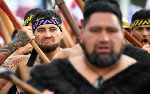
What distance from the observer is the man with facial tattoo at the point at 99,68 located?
318 centimetres

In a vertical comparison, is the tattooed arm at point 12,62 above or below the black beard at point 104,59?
below

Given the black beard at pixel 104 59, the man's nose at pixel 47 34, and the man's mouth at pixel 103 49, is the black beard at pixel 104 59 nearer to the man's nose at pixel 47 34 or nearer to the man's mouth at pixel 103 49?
the man's mouth at pixel 103 49

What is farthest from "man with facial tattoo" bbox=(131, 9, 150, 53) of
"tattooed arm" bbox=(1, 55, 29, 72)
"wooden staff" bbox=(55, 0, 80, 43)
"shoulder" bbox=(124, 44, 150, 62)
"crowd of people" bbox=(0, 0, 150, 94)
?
"crowd of people" bbox=(0, 0, 150, 94)

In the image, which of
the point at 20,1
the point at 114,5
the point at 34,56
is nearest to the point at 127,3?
the point at 20,1

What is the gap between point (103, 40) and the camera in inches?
123

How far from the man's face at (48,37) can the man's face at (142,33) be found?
1.38 meters

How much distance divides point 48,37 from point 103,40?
103 inches

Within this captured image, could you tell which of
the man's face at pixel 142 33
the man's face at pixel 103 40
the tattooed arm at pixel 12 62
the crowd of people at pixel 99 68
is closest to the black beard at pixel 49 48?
the tattooed arm at pixel 12 62

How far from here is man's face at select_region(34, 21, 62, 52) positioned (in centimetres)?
568

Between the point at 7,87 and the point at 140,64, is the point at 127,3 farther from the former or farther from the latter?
the point at 140,64

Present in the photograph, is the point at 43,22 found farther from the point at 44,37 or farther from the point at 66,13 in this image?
the point at 66,13

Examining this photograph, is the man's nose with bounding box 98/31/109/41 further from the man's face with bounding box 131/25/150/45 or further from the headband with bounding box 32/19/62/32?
the man's face with bounding box 131/25/150/45

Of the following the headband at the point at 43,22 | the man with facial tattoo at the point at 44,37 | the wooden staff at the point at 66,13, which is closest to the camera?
the wooden staff at the point at 66,13

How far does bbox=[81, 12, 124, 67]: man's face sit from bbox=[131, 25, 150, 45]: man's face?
3.40 meters
